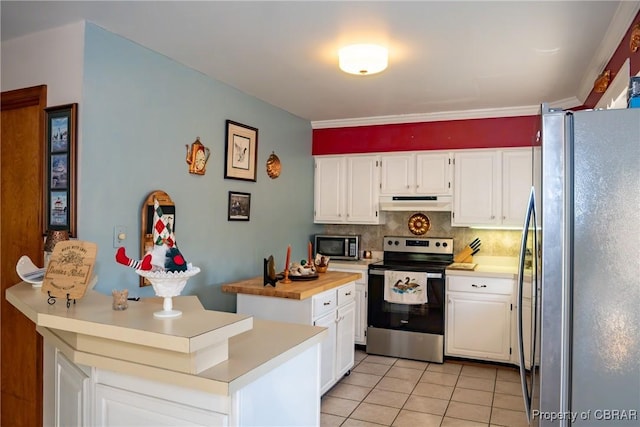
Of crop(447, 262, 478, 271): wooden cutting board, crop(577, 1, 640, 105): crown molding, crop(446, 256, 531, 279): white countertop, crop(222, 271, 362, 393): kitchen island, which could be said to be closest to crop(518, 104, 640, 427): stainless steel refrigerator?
crop(577, 1, 640, 105): crown molding

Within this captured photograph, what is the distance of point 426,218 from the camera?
5.03 metres

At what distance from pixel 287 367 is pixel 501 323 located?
3139 mm

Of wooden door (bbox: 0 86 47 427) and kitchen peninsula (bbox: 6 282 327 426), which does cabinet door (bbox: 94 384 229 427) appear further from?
wooden door (bbox: 0 86 47 427)

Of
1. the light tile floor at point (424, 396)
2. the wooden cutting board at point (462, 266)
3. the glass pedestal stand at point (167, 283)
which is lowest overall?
the light tile floor at point (424, 396)

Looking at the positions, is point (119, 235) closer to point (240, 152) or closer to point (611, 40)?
point (240, 152)

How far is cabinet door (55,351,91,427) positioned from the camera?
5.56ft

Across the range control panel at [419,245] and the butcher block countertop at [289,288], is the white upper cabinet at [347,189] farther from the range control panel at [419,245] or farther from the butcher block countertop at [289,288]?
the butcher block countertop at [289,288]

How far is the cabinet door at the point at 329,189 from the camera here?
5.11 meters

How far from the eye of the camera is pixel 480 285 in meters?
4.29

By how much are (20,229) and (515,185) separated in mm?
4136

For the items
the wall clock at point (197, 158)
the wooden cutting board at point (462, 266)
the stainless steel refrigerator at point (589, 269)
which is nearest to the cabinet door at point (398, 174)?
the wooden cutting board at point (462, 266)

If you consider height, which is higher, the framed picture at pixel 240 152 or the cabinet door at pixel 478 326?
the framed picture at pixel 240 152

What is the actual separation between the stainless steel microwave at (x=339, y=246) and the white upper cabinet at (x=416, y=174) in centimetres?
64

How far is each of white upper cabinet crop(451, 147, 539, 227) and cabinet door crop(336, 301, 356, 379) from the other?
156cm
